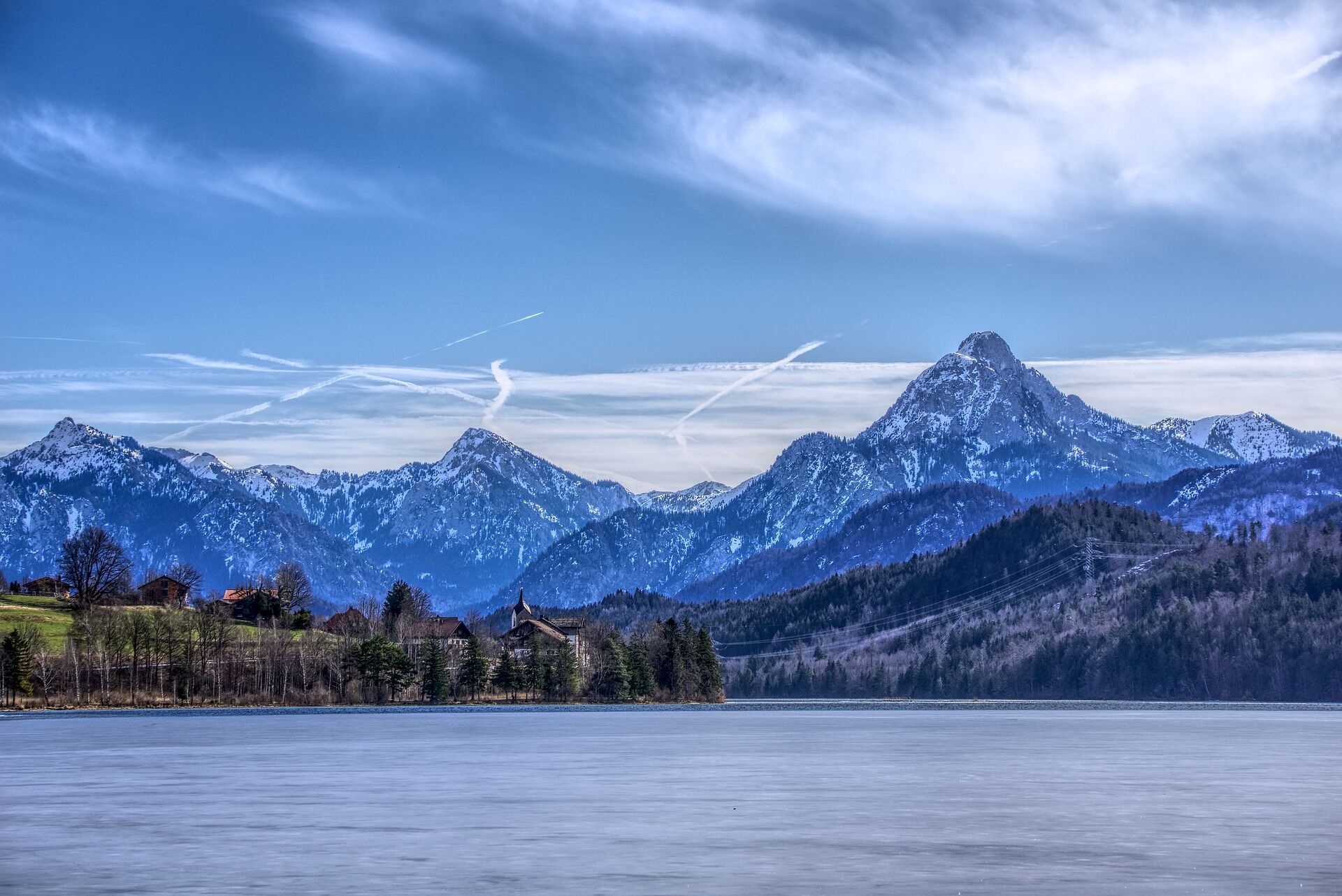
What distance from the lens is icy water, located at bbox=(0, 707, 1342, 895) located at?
146 ft

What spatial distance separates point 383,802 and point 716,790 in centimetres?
1639

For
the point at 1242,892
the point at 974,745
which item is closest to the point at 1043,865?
the point at 1242,892

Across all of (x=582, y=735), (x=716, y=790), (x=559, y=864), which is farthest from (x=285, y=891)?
(x=582, y=735)

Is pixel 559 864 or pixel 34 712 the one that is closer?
pixel 559 864

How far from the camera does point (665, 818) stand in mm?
61219

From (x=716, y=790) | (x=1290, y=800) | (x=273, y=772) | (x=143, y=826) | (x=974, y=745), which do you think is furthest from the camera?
(x=974, y=745)

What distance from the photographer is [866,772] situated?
8794 centimetres

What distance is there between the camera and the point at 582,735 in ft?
457

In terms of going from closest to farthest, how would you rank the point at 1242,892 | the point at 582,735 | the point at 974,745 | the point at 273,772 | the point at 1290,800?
1. the point at 1242,892
2. the point at 1290,800
3. the point at 273,772
4. the point at 974,745
5. the point at 582,735

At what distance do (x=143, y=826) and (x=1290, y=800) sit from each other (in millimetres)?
48137

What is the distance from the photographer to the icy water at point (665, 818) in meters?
44.6

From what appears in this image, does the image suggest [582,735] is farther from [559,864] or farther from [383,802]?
[559,864]

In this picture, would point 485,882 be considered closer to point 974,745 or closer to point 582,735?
point 974,745

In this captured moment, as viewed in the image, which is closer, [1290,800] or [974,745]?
[1290,800]
